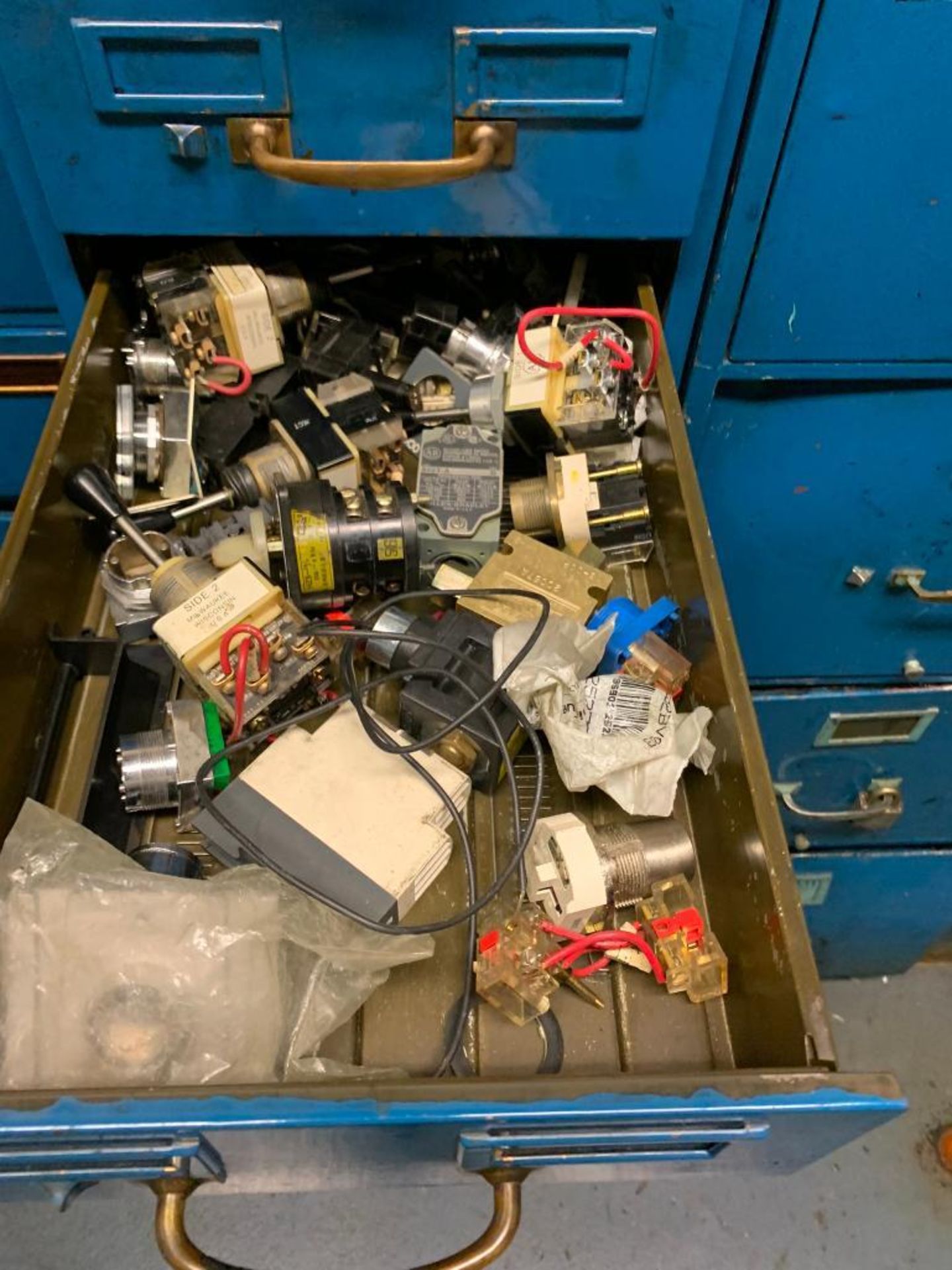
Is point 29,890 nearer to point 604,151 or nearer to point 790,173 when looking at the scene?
point 604,151

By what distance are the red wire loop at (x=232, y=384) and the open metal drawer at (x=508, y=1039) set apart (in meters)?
0.09

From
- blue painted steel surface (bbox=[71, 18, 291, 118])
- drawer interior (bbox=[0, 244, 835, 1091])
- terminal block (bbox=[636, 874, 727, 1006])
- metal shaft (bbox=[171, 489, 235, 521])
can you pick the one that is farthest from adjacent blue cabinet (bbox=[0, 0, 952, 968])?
terminal block (bbox=[636, 874, 727, 1006])

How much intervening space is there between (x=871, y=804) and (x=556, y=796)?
0.83 m

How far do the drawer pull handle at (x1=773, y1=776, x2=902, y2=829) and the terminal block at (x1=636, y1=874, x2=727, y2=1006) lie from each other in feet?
2.47

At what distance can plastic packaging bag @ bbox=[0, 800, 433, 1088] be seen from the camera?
0.57m

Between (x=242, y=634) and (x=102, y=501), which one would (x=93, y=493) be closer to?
(x=102, y=501)

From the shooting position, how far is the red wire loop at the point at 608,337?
851 mm

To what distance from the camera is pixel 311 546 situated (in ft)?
2.57

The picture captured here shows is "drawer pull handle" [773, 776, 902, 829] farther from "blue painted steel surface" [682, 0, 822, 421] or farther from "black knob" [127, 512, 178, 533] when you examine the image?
"black knob" [127, 512, 178, 533]

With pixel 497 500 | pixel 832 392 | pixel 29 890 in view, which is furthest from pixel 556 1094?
pixel 832 392

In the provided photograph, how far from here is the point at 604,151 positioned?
77 centimetres

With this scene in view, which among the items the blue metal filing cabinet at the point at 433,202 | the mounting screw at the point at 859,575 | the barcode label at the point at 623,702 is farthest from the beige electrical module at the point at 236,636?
the mounting screw at the point at 859,575

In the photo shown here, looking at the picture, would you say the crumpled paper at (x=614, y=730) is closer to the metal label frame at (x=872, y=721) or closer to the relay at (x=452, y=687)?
the relay at (x=452, y=687)

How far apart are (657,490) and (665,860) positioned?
329 millimetres
